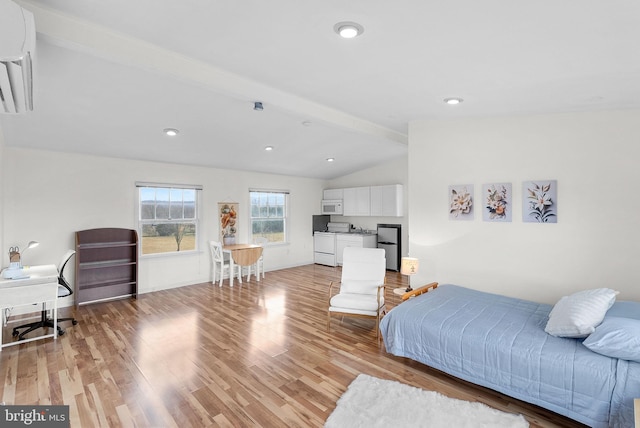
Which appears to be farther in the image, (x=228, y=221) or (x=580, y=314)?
(x=228, y=221)

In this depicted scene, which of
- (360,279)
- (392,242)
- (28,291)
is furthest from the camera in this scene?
(392,242)

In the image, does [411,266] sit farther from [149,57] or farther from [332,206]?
[332,206]

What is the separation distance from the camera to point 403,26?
1.84 metres

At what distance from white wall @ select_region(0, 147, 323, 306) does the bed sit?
4.34 meters

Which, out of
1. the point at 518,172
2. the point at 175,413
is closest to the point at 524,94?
the point at 518,172

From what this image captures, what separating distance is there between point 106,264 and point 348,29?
5.08 meters

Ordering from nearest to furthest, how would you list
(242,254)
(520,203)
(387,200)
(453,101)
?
1. (453,101)
2. (520,203)
3. (242,254)
4. (387,200)

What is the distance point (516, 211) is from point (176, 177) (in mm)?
5368

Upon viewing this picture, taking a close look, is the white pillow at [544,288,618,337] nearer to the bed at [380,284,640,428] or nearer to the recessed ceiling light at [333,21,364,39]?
the bed at [380,284,640,428]

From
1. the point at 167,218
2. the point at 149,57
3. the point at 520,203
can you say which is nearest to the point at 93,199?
the point at 167,218

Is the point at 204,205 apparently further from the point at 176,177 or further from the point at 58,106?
the point at 58,106

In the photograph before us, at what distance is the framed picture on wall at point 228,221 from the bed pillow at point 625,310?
5.75 meters

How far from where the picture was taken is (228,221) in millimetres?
6441

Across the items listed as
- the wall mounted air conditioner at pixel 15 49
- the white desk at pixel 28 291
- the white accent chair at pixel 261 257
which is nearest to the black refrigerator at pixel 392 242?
the white accent chair at pixel 261 257
